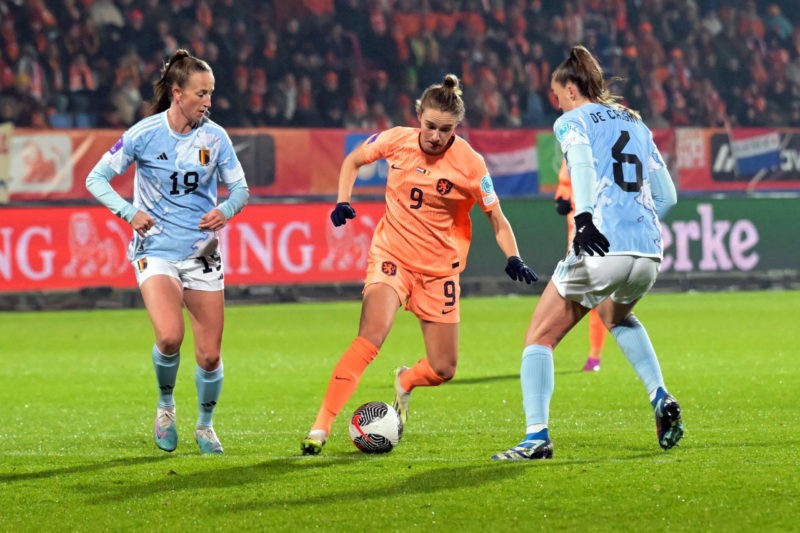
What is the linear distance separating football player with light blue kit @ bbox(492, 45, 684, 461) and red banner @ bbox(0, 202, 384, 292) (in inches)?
481

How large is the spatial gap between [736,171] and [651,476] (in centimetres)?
1679

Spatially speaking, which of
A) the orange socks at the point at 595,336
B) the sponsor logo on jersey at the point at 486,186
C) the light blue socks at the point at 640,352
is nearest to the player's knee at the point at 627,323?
the light blue socks at the point at 640,352

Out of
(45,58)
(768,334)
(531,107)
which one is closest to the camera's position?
Result: (768,334)

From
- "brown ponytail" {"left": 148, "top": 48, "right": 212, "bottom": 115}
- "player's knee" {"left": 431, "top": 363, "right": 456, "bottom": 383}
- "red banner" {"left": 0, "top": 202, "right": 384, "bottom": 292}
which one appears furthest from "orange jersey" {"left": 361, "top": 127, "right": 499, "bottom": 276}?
"red banner" {"left": 0, "top": 202, "right": 384, "bottom": 292}

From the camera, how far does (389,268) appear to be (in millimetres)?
7609

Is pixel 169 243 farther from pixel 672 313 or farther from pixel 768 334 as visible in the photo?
pixel 672 313

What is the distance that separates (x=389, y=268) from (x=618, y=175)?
138 centimetres

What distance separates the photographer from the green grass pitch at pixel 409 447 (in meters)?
5.64

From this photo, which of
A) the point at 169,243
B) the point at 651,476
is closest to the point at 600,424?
the point at 651,476

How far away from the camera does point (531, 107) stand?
25.6 metres

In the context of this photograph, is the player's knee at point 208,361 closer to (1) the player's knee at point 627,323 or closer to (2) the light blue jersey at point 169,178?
(2) the light blue jersey at point 169,178

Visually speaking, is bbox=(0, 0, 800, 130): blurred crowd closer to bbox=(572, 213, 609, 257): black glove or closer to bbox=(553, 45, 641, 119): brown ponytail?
bbox=(553, 45, 641, 119): brown ponytail

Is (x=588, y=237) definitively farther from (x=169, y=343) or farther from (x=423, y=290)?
(x=169, y=343)

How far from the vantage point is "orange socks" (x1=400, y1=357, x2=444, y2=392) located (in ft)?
26.0
